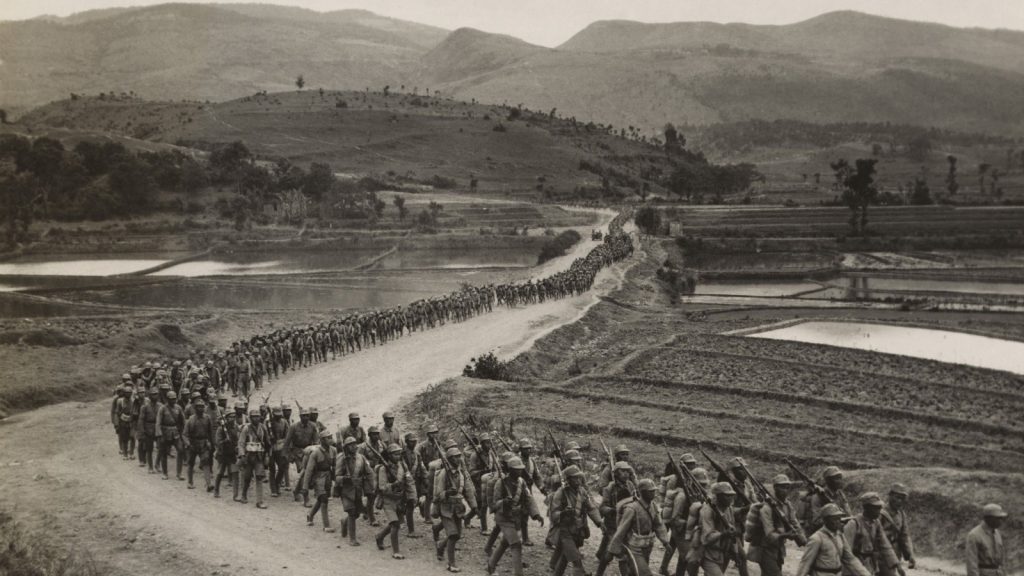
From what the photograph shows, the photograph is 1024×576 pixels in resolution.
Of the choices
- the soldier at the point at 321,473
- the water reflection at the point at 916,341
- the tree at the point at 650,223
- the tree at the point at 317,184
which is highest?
the tree at the point at 317,184

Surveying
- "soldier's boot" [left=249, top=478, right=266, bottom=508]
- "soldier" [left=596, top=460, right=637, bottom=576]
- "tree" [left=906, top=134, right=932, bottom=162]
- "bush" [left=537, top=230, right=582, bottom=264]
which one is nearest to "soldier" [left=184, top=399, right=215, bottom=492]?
"soldier's boot" [left=249, top=478, right=266, bottom=508]

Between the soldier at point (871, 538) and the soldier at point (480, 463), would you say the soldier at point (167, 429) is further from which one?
the soldier at point (871, 538)

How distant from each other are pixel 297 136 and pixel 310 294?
85.9 metres

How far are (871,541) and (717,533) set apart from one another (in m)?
1.77

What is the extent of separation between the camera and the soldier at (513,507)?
12.1m

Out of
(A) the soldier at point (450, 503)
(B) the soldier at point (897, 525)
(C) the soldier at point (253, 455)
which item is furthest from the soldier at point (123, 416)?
(B) the soldier at point (897, 525)

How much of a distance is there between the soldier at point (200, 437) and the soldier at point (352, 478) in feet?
14.3

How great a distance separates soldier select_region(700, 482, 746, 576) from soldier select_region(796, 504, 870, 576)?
144 centimetres

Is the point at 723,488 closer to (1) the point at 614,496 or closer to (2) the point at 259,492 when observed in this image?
(1) the point at 614,496

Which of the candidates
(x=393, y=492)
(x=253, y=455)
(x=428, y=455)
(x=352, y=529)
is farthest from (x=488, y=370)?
(x=393, y=492)

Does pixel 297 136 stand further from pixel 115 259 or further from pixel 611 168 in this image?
pixel 115 259

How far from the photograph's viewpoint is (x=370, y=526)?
582 inches

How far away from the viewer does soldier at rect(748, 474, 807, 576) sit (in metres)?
10.6

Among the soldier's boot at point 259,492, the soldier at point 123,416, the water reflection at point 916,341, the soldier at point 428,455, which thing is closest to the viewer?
the soldier at point 428,455
